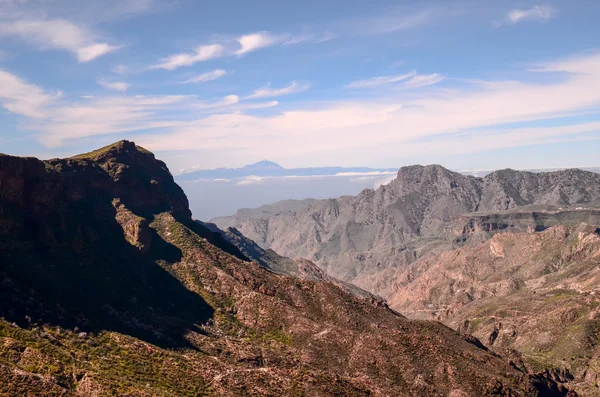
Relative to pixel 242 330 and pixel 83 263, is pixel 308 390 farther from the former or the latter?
pixel 83 263

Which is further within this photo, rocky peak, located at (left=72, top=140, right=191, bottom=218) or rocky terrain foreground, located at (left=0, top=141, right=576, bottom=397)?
rocky peak, located at (left=72, top=140, right=191, bottom=218)

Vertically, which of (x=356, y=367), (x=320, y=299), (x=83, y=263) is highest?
(x=83, y=263)

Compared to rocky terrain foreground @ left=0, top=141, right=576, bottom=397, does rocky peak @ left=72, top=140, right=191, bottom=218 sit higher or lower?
higher

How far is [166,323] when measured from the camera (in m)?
92.8

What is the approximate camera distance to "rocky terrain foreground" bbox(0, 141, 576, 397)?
67.2m

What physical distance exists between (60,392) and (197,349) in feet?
103

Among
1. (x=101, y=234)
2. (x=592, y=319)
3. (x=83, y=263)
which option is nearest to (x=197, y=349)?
(x=83, y=263)

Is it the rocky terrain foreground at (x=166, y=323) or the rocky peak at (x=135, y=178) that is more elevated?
the rocky peak at (x=135, y=178)

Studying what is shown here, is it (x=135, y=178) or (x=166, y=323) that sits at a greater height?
(x=135, y=178)

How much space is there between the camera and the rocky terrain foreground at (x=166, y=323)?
220 ft

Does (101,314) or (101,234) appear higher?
(101,234)

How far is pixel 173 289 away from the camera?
Answer: 10919 centimetres

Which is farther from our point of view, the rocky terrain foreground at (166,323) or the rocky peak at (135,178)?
the rocky peak at (135,178)

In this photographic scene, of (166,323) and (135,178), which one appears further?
(135,178)
